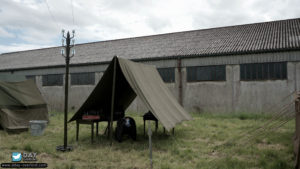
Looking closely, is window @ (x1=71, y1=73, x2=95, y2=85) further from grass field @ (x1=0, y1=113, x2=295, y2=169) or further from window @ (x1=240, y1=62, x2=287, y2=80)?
window @ (x1=240, y1=62, x2=287, y2=80)

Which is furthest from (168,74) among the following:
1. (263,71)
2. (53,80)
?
(53,80)

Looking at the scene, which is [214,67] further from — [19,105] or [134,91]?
[19,105]

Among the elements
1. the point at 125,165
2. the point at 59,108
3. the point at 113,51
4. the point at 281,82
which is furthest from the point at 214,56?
the point at 59,108

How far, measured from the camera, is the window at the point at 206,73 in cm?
1295

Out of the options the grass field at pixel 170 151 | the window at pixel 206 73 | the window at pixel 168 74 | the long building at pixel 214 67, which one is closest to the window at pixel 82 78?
the long building at pixel 214 67

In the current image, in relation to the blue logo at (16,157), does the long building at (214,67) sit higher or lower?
higher

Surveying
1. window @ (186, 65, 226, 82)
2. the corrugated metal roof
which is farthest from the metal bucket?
the corrugated metal roof

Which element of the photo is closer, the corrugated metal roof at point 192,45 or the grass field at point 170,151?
the grass field at point 170,151

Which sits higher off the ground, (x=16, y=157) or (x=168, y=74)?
(x=168, y=74)

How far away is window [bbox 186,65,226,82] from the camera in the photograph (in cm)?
1295

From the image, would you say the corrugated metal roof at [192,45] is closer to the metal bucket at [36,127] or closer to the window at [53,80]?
the window at [53,80]

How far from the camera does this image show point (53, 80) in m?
18.1

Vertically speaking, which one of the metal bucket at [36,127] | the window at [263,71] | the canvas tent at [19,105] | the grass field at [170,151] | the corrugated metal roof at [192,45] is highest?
the corrugated metal roof at [192,45]

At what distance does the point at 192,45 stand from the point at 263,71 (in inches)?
184
